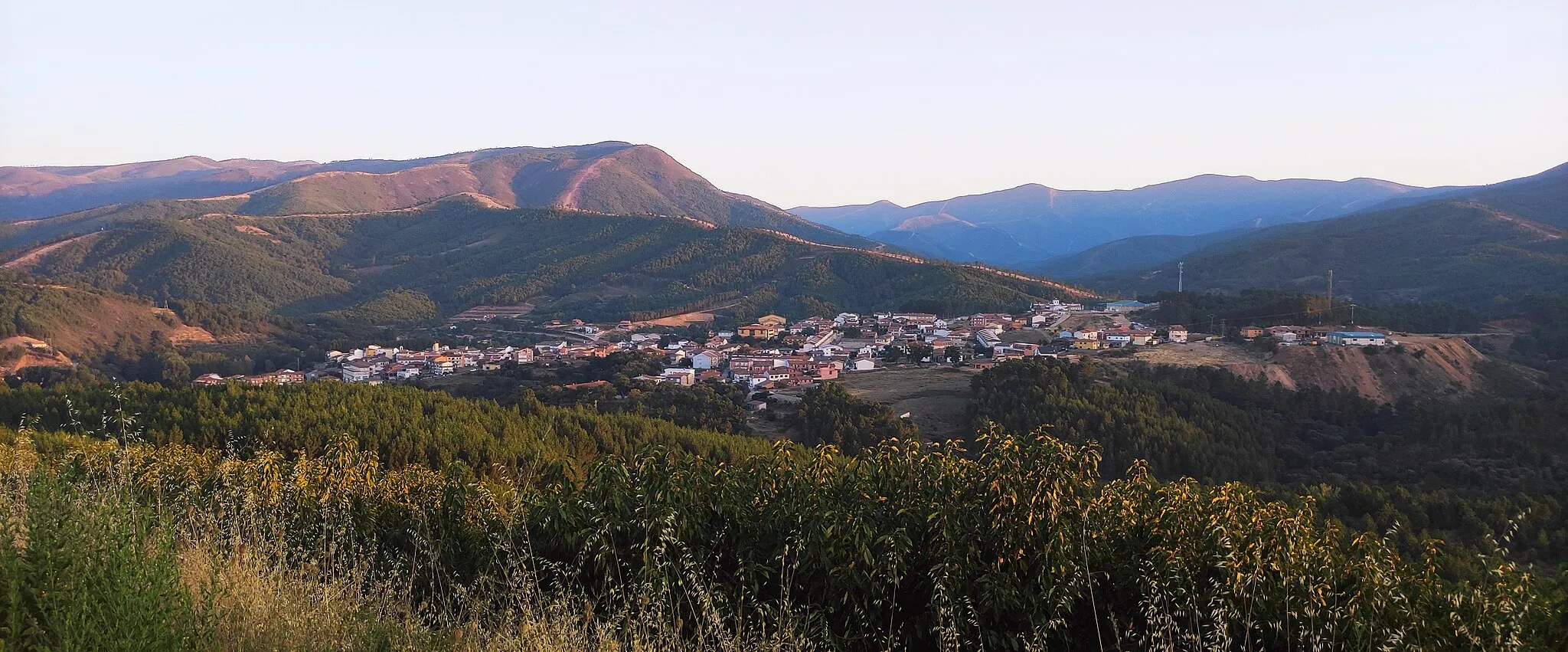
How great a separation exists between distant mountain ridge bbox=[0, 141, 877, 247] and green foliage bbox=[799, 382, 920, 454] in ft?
326

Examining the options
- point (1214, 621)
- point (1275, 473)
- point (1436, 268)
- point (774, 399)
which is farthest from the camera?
point (1436, 268)

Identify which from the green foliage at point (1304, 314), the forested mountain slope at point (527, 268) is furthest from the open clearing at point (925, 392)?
the forested mountain slope at point (527, 268)

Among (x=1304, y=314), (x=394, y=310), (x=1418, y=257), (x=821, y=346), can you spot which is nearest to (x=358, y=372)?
(x=821, y=346)

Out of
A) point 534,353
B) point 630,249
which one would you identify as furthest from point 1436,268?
point 630,249

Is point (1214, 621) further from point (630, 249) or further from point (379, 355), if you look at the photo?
point (630, 249)

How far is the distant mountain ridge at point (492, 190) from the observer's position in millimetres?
141250

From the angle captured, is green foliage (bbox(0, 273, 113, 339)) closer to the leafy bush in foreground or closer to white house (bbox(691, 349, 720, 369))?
white house (bbox(691, 349, 720, 369))

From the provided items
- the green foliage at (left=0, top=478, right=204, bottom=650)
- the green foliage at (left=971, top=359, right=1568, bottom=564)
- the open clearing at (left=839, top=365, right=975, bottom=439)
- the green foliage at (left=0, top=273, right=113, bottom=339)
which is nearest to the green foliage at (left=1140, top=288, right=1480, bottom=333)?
the green foliage at (left=971, top=359, right=1568, bottom=564)

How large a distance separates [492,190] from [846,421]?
16020 centimetres

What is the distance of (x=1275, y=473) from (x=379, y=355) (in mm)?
45400

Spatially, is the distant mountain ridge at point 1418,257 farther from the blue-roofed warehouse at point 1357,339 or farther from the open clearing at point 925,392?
the open clearing at point 925,392

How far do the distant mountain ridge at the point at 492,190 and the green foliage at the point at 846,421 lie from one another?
99393 millimetres

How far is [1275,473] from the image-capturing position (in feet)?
77.0

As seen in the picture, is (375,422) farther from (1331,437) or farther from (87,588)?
(1331,437)
